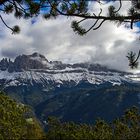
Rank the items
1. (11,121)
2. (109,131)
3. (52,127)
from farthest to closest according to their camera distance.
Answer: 1. (52,127)
2. (109,131)
3. (11,121)

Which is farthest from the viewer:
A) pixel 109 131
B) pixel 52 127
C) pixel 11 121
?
pixel 52 127

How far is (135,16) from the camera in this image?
13.9 metres

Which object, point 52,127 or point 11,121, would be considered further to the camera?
point 52,127

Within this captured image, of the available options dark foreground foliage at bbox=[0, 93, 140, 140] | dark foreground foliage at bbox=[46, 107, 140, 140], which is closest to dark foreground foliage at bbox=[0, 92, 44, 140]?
dark foreground foliage at bbox=[0, 93, 140, 140]

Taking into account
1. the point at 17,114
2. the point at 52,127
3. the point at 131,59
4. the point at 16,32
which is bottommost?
the point at 52,127

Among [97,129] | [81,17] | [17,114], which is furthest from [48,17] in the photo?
[97,129]

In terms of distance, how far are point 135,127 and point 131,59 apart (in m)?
116

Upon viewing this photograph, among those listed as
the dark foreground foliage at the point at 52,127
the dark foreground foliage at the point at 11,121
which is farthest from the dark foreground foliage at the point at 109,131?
the dark foreground foliage at the point at 11,121

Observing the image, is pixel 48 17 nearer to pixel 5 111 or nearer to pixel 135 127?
pixel 5 111

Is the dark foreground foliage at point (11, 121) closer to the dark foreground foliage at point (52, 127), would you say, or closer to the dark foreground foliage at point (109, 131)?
the dark foreground foliage at point (52, 127)

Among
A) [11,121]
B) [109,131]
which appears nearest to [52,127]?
[109,131]

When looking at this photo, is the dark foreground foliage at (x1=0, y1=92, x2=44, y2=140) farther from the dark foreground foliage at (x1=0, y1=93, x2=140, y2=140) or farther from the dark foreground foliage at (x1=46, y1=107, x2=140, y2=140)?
the dark foreground foliage at (x1=46, y1=107, x2=140, y2=140)

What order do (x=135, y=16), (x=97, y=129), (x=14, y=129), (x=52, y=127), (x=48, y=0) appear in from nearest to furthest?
(x=135, y=16) → (x=48, y=0) → (x=14, y=129) → (x=97, y=129) → (x=52, y=127)

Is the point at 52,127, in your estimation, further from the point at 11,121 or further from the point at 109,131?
the point at 11,121
